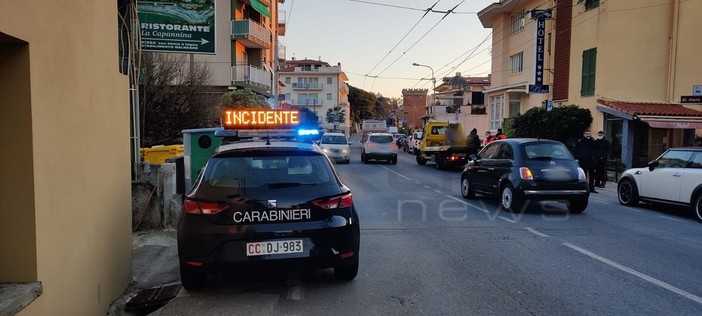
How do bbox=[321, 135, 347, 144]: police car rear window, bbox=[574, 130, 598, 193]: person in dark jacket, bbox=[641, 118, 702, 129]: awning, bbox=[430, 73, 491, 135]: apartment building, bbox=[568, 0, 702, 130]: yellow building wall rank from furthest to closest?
bbox=[430, 73, 491, 135]: apartment building
bbox=[321, 135, 347, 144]: police car rear window
bbox=[568, 0, 702, 130]: yellow building wall
bbox=[641, 118, 702, 129]: awning
bbox=[574, 130, 598, 193]: person in dark jacket

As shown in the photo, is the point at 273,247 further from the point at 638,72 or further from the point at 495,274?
the point at 638,72

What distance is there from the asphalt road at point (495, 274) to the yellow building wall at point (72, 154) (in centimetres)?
87

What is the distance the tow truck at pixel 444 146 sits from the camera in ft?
78.4

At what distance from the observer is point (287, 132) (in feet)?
24.9

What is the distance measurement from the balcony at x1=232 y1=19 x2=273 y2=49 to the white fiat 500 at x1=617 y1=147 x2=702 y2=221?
2455cm

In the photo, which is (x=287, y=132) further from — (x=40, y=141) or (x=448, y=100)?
(x=448, y=100)

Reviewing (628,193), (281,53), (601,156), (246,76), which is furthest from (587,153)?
(281,53)

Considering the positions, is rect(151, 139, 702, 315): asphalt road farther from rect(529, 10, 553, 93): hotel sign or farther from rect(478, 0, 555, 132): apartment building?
rect(478, 0, 555, 132): apartment building

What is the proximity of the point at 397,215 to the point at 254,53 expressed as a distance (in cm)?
2891

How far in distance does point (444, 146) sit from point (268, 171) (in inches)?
786

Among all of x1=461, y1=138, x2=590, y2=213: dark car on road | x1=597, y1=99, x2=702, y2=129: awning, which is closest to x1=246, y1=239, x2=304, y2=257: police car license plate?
x1=461, y1=138, x2=590, y2=213: dark car on road

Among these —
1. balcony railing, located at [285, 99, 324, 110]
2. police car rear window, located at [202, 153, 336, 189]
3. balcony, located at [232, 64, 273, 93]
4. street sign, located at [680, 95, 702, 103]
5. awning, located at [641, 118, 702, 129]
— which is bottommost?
police car rear window, located at [202, 153, 336, 189]

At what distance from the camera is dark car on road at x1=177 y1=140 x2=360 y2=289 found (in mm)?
4949

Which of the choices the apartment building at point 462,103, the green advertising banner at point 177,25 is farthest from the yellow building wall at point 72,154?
the apartment building at point 462,103
